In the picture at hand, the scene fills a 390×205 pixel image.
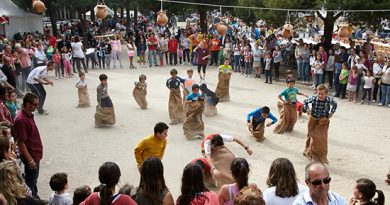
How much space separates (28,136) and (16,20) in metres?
24.4

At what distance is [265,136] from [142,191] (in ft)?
23.4

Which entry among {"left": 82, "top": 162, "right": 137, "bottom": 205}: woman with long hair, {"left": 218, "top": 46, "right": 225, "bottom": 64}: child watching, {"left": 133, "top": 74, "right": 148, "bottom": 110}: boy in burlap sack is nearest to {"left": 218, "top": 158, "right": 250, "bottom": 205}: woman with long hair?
{"left": 82, "top": 162, "right": 137, "bottom": 205}: woman with long hair

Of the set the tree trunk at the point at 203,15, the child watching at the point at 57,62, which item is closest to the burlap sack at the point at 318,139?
the child watching at the point at 57,62

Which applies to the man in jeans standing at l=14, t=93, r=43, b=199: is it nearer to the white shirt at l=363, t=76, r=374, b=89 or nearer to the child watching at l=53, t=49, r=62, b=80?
the white shirt at l=363, t=76, r=374, b=89

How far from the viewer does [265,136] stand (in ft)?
36.6

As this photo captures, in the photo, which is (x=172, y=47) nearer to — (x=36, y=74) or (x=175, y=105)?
(x=36, y=74)

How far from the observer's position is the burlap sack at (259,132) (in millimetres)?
10602

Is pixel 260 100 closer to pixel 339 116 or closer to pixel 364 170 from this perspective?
pixel 339 116

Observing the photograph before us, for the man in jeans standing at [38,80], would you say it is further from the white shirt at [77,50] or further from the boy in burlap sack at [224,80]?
the white shirt at [77,50]

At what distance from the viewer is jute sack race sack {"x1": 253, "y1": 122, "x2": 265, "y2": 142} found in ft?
34.8

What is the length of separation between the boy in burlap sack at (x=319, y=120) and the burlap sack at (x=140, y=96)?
19.1ft

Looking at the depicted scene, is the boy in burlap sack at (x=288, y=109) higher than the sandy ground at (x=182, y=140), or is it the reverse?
the boy in burlap sack at (x=288, y=109)

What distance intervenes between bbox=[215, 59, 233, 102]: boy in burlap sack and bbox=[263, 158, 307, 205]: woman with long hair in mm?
9952

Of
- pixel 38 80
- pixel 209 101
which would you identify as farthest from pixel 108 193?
pixel 38 80
